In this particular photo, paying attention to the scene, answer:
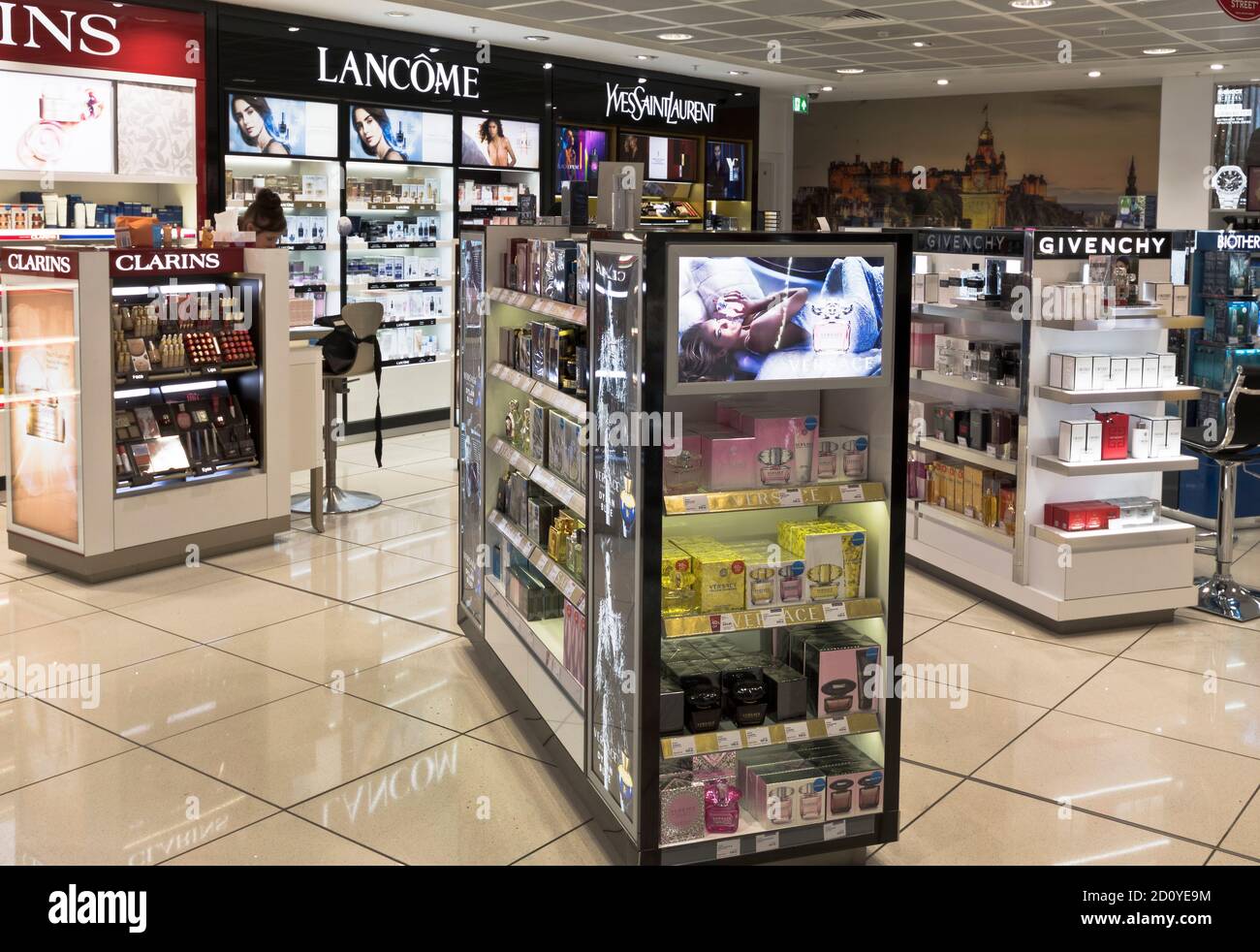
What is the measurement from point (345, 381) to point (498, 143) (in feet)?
13.6

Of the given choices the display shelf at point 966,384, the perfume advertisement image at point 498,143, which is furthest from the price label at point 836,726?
the perfume advertisement image at point 498,143

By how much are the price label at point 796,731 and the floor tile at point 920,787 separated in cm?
58

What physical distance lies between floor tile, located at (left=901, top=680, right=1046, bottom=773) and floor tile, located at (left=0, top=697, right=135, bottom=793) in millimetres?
2662

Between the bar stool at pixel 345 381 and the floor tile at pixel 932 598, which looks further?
the bar stool at pixel 345 381

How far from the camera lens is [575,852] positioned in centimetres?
338

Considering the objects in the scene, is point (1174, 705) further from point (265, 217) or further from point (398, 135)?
point (398, 135)

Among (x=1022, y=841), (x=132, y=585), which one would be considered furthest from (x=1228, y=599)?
(x=132, y=585)

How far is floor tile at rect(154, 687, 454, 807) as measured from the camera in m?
3.81

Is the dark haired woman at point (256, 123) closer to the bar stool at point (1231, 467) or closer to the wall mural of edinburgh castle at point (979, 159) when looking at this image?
the bar stool at point (1231, 467)

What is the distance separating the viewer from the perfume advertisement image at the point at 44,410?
5734 millimetres

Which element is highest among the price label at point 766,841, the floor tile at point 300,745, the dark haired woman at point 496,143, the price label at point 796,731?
the dark haired woman at point 496,143

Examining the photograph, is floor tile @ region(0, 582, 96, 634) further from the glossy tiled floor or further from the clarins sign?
the clarins sign

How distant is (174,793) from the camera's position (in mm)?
3693
